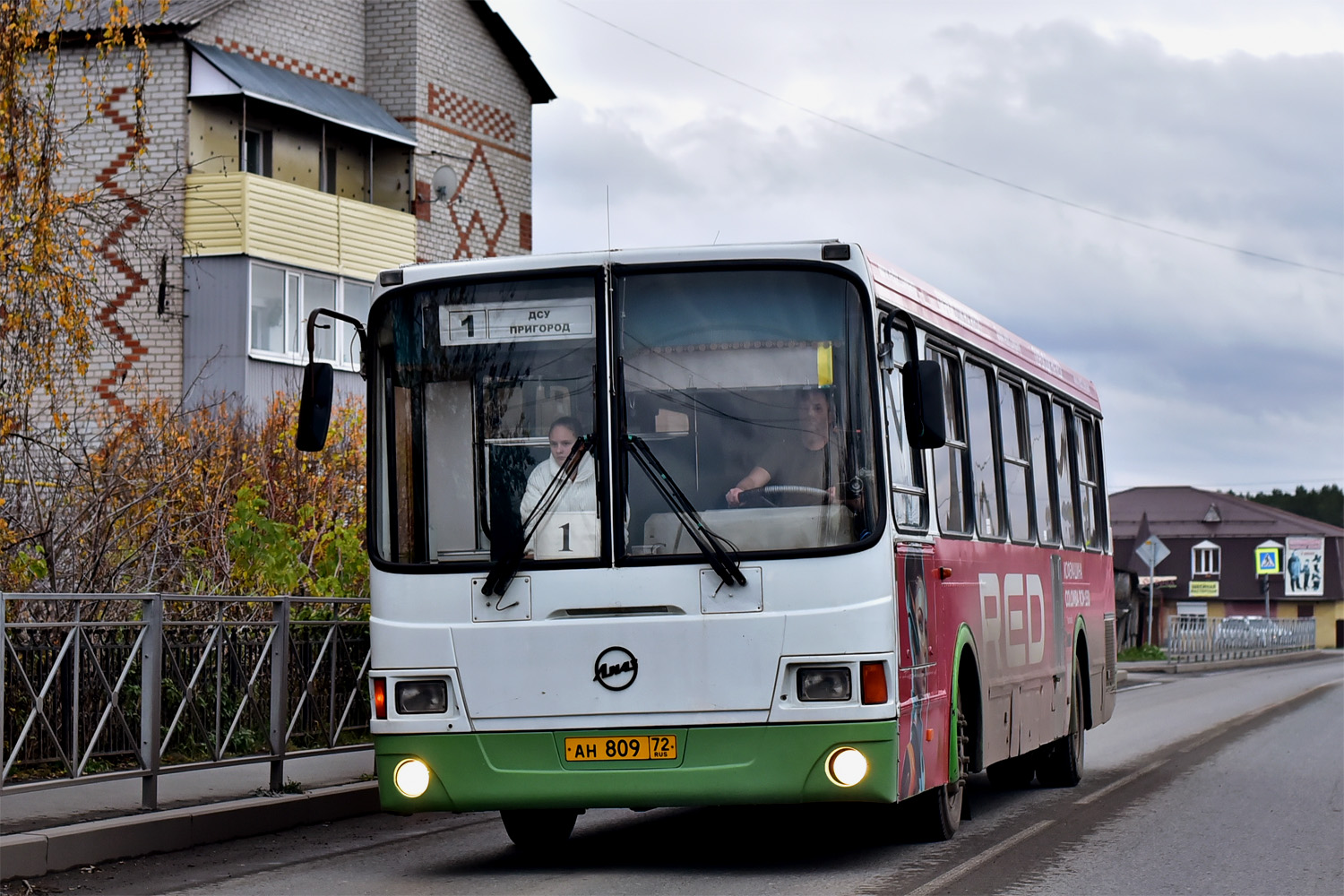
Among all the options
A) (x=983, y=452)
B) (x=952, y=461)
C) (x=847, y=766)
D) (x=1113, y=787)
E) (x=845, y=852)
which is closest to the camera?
(x=847, y=766)

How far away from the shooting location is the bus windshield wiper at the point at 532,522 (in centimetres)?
891

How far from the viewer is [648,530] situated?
348 inches

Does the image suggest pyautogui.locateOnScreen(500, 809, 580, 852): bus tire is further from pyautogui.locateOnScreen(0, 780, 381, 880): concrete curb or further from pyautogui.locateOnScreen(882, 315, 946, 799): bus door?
pyautogui.locateOnScreen(882, 315, 946, 799): bus door

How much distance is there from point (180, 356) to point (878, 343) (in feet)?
76.6

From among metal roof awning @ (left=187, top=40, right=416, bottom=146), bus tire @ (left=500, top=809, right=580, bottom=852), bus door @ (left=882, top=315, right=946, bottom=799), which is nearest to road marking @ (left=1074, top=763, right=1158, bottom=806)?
bus door @ (left=882, top=315, right=946, bottom=799)

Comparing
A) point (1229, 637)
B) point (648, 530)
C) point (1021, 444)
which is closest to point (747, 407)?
point (648, 530)

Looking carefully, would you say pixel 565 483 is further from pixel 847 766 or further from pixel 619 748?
pixel 847 766

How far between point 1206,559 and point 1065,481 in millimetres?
98872

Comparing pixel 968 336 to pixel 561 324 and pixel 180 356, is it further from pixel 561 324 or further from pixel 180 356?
pixel 180 356

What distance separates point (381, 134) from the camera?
3303 cm

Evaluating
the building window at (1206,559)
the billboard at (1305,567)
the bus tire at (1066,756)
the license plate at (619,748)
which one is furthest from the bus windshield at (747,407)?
the building window at (1206,559)

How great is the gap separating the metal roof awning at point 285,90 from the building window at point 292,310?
2.76m

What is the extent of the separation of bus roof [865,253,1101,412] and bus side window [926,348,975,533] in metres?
0.24

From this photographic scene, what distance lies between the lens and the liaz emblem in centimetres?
877
